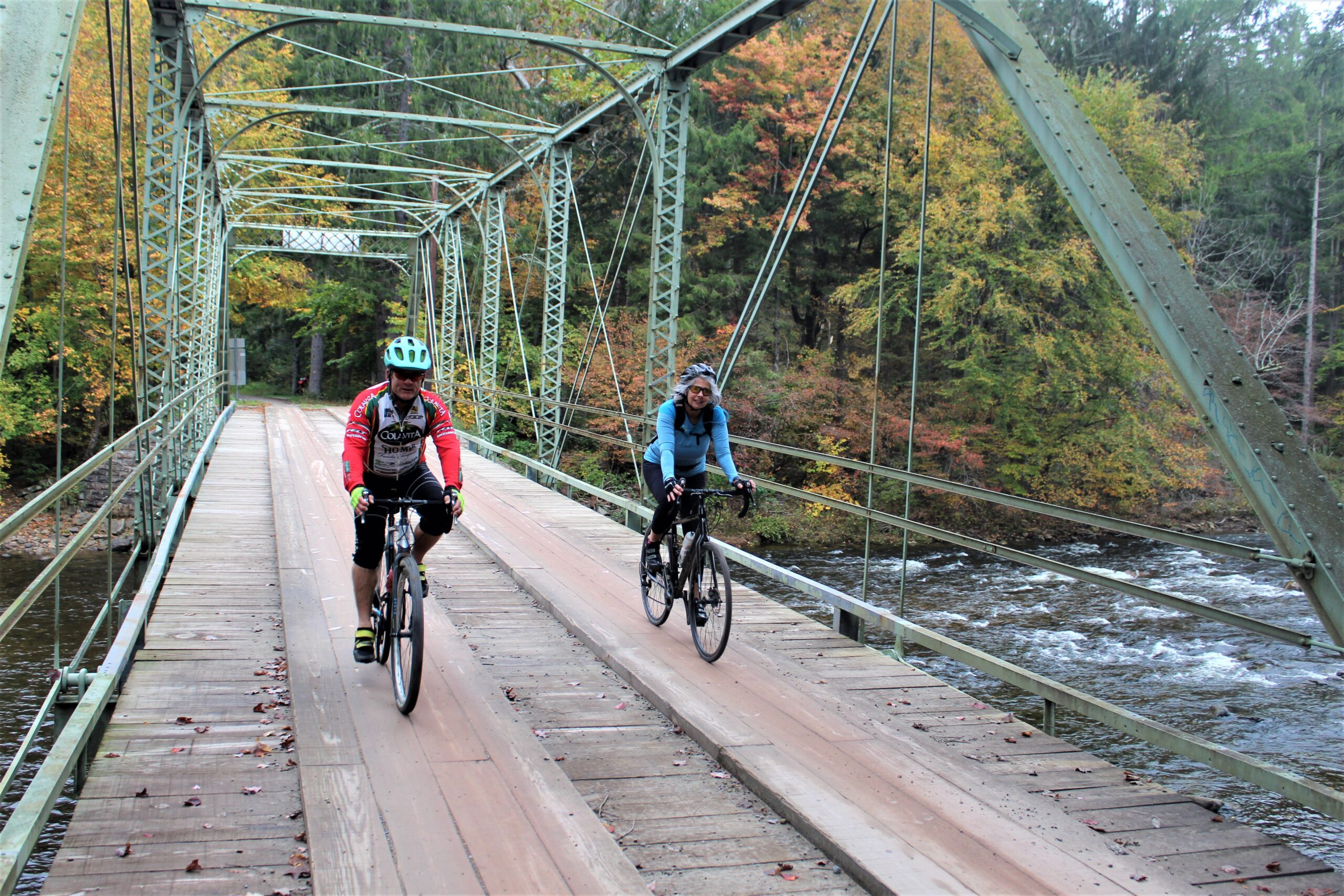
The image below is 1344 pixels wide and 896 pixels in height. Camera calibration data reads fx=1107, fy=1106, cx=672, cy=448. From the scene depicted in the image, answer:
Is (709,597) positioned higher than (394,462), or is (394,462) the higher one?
(394,462)

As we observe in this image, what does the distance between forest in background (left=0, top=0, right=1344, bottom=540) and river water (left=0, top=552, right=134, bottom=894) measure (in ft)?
10.1

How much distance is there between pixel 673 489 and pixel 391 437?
134cm

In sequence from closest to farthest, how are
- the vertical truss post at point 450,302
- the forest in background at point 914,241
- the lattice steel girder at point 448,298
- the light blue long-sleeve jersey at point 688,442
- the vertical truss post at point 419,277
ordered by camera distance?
1. the light blue long-sleeve jersey at point 688,442
2. the vertical truss post at point 450,302
3. the lattice steel girder at point 448,298
4. the forest in background at point 914,241
5. the vertical truss post at point 419,277

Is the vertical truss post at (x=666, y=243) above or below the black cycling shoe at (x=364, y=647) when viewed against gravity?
above

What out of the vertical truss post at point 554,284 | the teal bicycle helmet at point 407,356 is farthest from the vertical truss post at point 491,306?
the teal bicycle helmet at point 407,356

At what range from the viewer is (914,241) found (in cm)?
2105

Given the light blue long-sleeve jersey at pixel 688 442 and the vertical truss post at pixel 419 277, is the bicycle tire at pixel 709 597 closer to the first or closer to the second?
the light blue long-sleeve jersey at pixel 688 442

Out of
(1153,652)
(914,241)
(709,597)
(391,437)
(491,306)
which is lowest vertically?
(1153,652)

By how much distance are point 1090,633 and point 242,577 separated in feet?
32.3

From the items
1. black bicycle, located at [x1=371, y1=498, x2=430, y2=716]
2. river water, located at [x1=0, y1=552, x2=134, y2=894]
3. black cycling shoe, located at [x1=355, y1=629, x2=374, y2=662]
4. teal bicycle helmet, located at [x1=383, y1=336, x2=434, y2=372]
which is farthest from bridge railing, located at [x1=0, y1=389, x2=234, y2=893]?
teal bicycle helmet, located at [x1=383, y1=336, x2=434, y2=372]

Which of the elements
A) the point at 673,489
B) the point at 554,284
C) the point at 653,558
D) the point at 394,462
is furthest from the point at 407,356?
the point at 554,284

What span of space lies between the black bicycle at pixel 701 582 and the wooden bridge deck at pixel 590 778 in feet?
0.42

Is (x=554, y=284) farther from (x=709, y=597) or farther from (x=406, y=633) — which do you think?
(x=406, y=633)

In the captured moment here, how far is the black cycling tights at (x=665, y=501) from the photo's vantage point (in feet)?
17.5
